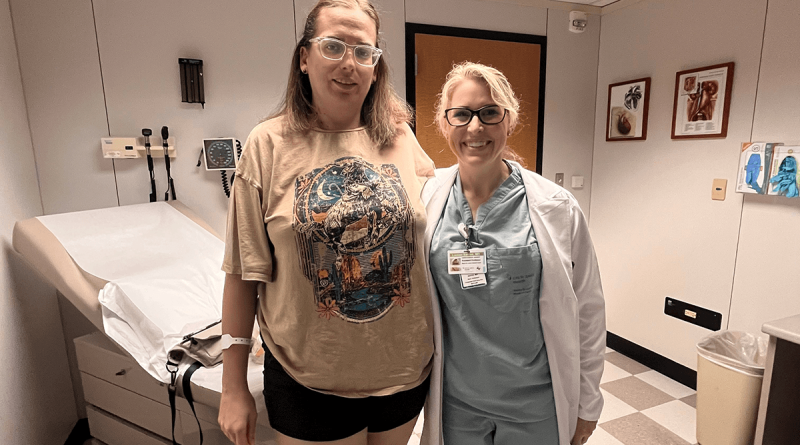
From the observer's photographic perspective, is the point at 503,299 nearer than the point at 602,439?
Yes

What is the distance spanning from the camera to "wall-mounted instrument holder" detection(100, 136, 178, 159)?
7.50ft

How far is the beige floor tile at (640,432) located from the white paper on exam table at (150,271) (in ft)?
6.83

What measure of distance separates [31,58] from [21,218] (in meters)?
0.80

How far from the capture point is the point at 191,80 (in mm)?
2402

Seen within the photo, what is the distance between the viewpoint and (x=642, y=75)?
10.1 ft

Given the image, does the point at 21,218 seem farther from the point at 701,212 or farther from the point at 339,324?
the point at 701,212

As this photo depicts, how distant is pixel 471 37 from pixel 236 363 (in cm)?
271

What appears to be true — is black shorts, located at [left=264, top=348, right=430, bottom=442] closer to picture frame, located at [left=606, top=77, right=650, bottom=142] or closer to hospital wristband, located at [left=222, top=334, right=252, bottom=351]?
hospital wristband, located at [left=222, top=334, right=252, bottom=351]

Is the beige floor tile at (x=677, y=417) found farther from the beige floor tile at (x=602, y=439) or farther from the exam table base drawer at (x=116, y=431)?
the exam table base drawer at (x=116, y=431)

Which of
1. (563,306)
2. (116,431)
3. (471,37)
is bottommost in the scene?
(116,431)

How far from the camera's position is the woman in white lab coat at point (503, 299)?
46.4 inches

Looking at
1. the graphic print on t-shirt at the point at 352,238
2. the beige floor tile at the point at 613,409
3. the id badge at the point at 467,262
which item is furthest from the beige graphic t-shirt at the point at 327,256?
the beige floor tile at the point at 613,409

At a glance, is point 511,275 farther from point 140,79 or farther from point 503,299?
point 140,79

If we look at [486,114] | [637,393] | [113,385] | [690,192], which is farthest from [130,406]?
[690,192]
